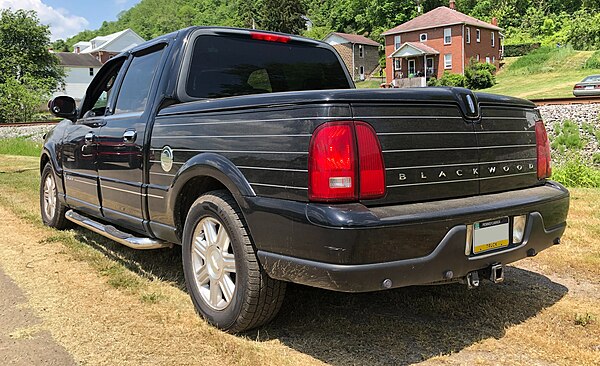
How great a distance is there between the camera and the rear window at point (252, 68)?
417 centimetres

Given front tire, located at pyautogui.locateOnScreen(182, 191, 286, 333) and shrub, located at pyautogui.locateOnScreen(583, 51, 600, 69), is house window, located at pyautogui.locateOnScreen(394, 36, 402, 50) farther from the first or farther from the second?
front tire, located at pyautogui.locateOnScreen(182, 191, 286, 333)

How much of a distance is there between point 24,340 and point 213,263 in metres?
1.22

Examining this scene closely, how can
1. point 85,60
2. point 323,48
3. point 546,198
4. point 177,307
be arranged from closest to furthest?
point 546,198, point 177,307, point 323,48, point 85,60

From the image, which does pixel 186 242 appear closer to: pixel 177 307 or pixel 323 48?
pixel 177 307

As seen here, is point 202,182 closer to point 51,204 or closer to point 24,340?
point 24,340

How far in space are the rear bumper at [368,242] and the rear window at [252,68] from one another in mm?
1501

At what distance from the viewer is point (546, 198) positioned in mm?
3484

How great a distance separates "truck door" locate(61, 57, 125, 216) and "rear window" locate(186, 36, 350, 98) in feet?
4.12

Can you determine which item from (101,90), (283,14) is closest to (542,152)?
(101,90)

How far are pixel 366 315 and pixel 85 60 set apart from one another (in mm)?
80297

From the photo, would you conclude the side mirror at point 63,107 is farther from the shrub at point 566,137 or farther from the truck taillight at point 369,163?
the shrub at point 566,137

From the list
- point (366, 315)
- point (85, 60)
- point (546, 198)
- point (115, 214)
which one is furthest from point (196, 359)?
point (85, 60)

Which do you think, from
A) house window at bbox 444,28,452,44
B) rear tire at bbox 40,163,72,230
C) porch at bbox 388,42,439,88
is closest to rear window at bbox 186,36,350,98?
rear tire at bbox 40,163,72,230

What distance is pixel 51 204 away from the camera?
21.4ft
